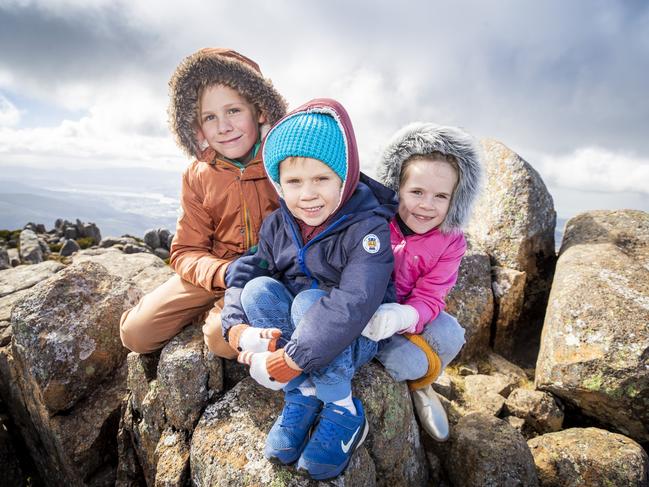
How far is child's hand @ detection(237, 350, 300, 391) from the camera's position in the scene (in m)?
3.39

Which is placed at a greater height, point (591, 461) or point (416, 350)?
point (416, 350)

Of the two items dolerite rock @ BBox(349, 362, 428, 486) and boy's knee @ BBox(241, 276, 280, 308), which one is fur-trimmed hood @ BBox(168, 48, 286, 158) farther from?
dolerite rock @ BBox(349, 362, 428, 486)

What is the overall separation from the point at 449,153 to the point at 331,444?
3556 mm

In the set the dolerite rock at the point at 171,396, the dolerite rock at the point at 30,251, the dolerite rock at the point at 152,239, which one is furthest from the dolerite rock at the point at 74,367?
the dolerite rock at the point at 152,239

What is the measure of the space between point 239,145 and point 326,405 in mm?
3735

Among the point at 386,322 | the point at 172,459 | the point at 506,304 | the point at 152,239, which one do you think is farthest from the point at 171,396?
the point at 152,239

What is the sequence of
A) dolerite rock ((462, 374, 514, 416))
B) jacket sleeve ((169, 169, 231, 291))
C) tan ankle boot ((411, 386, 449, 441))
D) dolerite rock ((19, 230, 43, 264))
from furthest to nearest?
dolerite rock ((19, 230, 43, 264))
dolerite rock ((462, 374, 514, 416))
jacket sleeve ((169, 169, 231, 291))
tan ankle boot ((411, 386, 449, 441))

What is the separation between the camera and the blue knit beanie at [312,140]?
145 inches

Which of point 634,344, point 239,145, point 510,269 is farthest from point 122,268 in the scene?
point 634,344

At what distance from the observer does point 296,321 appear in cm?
376

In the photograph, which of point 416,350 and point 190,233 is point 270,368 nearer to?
point 416,350

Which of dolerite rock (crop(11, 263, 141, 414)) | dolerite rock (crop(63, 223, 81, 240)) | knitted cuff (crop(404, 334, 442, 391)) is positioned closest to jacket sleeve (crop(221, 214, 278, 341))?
knitted cuff (crop(404, 334, 442, 391))

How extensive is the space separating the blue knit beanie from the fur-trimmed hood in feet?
5.67

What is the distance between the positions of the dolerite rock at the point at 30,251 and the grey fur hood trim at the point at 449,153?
105ft
